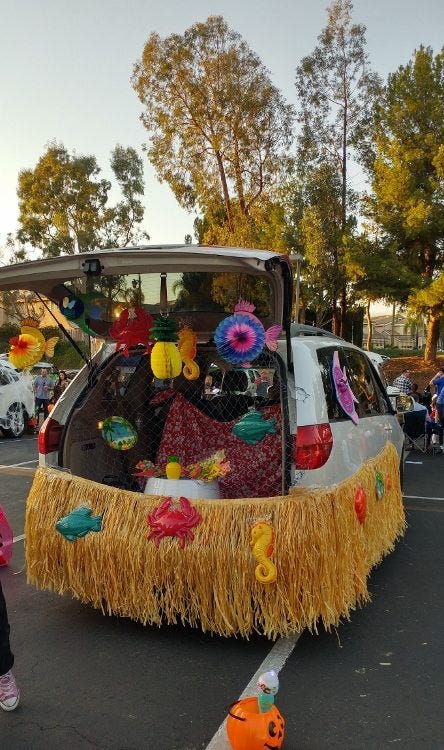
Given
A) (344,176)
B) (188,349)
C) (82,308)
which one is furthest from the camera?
(344,176)

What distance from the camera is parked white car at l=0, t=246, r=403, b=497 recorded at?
11.8 feet

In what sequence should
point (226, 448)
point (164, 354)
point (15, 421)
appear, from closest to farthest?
point (164, 354) → point (226, 448) → point (15, 421)

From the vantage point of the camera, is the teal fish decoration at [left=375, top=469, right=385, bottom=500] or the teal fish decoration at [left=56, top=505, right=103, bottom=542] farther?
the teal fish decoration at [left=375, top=469, right=385, bottom=500]

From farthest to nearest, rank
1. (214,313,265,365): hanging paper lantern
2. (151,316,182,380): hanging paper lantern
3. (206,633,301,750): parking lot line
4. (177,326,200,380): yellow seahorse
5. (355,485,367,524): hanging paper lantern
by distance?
1. (177,326,200,380): yellow seahorse
2. (151,316,182,380): hanging paper lantern
3. (355,485,367,524): hanging paper lantern
4. (214,313,265,365): hanging paper lantern
5. (206,633,301,750): parking lot line

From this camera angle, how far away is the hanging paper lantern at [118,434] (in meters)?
4.58

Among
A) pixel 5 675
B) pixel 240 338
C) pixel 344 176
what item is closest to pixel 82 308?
pixel 240 338

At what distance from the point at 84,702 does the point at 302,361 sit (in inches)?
85.3

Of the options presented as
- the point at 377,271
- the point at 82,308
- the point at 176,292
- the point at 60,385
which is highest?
the point at 377,271

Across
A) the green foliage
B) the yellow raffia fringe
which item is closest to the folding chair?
the yellow raffia fringe

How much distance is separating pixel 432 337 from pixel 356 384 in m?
23.8

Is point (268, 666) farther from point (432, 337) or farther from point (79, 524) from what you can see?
point (432, 337)

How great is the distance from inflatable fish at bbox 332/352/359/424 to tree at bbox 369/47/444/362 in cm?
2175

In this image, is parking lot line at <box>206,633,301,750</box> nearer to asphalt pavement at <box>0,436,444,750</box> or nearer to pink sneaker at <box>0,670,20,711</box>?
asphalt pavement at <box>0,436,444,750</box>

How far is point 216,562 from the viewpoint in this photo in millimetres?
3311
